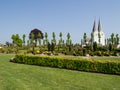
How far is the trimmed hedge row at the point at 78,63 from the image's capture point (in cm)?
1547

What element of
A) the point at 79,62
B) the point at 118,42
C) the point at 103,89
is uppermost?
the point at 118,42

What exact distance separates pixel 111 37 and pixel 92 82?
60638 millimetres

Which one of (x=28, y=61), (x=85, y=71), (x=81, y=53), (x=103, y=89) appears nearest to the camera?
(x=103, y=89)

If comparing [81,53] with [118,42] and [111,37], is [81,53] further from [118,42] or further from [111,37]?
[118,42]

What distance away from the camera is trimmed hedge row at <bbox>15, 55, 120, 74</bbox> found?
15.5m

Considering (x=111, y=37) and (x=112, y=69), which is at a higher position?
(x=111, y=37)

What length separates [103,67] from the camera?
51.7ft

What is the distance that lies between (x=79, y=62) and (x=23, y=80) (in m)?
6.27

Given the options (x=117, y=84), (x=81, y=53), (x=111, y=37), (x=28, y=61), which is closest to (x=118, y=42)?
(x=111, y=37)

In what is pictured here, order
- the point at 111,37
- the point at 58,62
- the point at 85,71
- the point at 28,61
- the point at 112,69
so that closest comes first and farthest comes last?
the point at 112,69
the point at 85,71
the point at 58,62
the point at 28,61
the point at 111,37

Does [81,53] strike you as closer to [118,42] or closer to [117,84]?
[117,84]

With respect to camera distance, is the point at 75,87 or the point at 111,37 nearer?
the point at 75,87

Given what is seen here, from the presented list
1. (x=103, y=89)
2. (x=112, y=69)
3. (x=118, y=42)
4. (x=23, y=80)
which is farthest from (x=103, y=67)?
(x=118, y=42)

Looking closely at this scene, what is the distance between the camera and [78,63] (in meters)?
16.9
